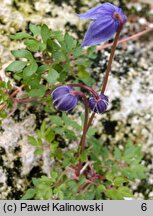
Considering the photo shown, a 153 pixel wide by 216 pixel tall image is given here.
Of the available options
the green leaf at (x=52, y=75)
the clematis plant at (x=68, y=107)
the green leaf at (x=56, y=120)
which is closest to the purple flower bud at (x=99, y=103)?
the clematis plant at (x=68, y=107)

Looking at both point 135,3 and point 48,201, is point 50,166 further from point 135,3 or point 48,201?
point 135,3

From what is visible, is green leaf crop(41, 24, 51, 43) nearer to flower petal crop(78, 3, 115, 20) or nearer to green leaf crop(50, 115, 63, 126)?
flower petal crop(78, 3, 115, 20)

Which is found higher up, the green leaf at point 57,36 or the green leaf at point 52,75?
the green leaf at point 57,36

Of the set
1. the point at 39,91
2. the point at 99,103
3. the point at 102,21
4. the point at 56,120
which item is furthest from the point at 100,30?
the point at 56,120

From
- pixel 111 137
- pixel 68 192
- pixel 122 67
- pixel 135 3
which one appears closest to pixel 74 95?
pixel 68 192

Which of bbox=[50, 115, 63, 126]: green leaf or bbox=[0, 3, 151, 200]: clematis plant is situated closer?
bbox=[0, 3, 151, 200]: clematis plant

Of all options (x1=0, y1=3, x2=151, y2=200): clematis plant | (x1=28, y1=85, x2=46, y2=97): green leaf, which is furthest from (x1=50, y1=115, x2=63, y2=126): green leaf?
(x1=28, y1=85, x2=46, y2=97): green leaf

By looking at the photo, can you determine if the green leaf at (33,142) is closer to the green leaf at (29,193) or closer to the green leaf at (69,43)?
the green leaf at (29,193)
